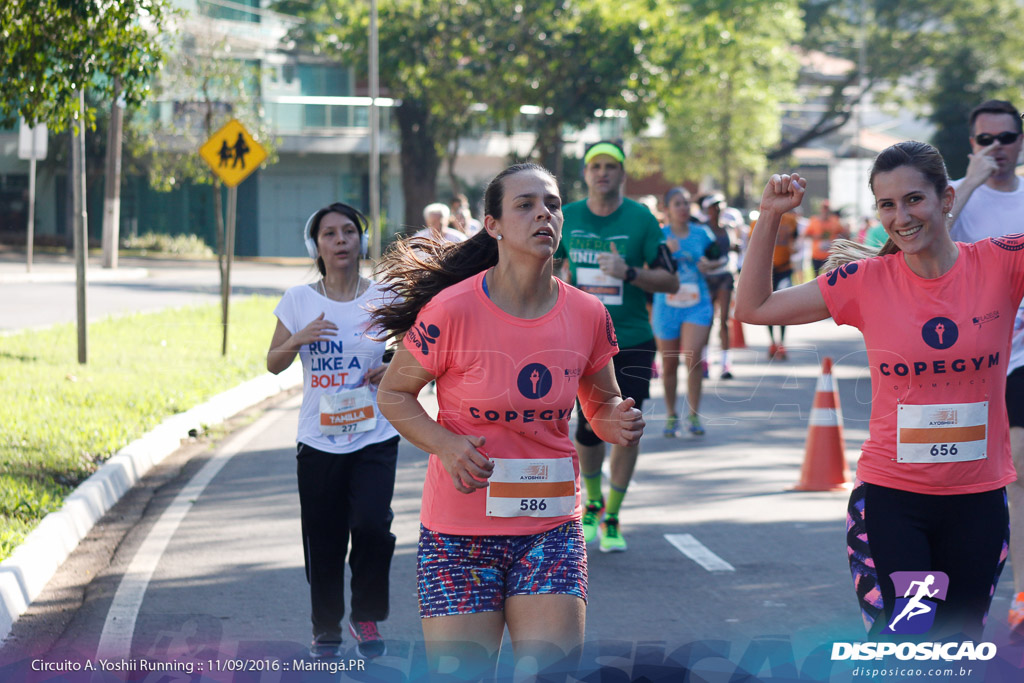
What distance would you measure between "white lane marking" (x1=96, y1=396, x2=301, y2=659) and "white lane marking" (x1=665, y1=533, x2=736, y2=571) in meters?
2.84

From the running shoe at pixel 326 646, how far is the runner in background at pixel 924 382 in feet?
7.57

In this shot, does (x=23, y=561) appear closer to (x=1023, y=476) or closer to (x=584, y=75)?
(x=1023, y=476)

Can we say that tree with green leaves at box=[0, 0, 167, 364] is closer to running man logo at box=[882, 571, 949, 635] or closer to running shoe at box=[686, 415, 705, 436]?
running shoe at box=[686, 415, 705, 436]

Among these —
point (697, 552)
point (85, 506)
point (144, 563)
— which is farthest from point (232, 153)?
point (697, 552)

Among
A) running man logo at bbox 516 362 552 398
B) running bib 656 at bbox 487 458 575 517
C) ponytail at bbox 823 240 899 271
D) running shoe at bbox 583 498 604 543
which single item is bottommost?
running shoe at bbox 583 498 604 543

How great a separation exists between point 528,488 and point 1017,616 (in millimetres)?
2668

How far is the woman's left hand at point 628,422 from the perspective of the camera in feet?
11.9

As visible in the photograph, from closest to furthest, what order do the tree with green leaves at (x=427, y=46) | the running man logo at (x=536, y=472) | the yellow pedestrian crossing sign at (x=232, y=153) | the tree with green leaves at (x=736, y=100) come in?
the running man logo at (x=536, y=472) → the yellow pedestrian crossing sign at (x=232, y=153) → the tree with green leaves at (x=427, y=46) → the tree with green leaves at (x=736, y=100)

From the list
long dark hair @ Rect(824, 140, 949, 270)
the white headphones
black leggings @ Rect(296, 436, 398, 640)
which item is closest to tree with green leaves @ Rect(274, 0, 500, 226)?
the white headphones

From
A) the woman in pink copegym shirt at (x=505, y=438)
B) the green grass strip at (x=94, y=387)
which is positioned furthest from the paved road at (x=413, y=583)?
the green grass strip at (x=94, y=387)

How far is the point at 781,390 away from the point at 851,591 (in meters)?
8.57

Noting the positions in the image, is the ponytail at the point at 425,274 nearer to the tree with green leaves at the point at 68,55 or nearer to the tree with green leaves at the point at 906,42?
the tree with green leaves at the point at 68,55

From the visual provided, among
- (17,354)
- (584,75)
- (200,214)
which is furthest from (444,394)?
(200,214)

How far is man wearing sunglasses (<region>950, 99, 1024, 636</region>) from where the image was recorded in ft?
17.7
